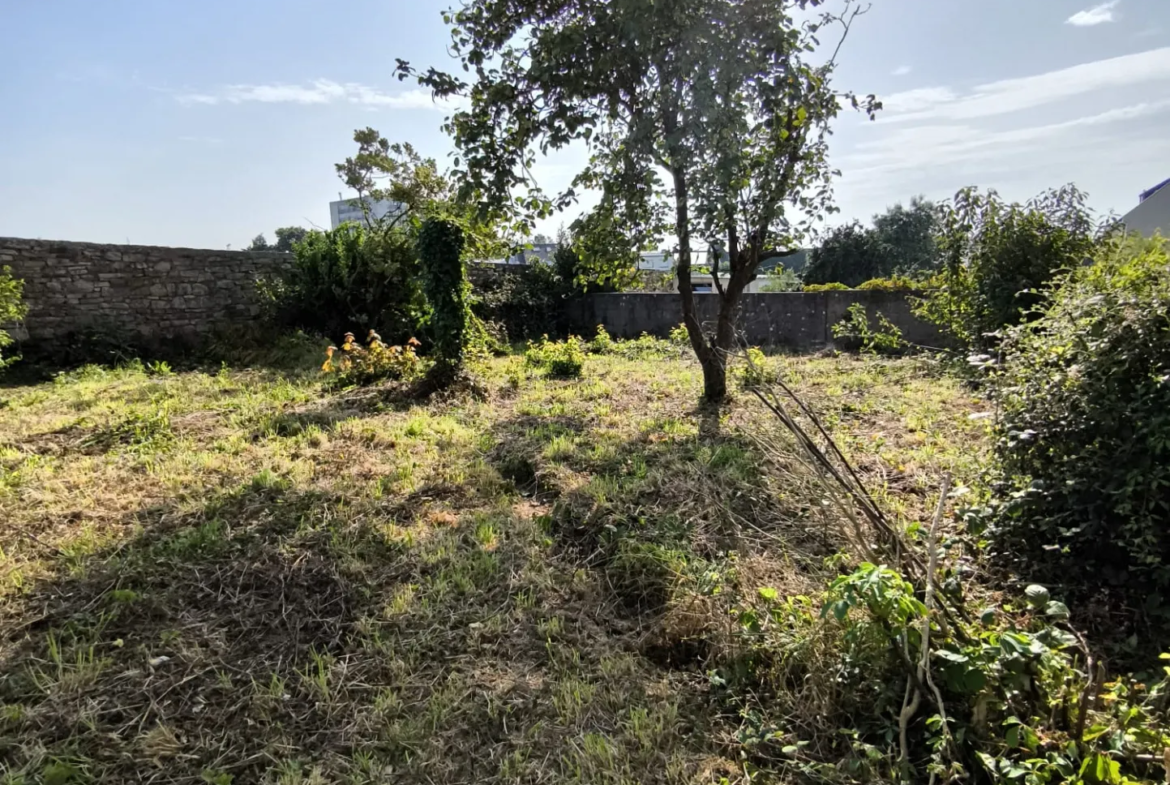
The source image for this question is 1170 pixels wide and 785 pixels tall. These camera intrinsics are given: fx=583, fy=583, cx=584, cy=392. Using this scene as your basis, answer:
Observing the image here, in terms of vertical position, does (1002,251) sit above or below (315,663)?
above

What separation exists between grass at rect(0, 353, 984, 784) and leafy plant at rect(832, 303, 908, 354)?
2.90 meters

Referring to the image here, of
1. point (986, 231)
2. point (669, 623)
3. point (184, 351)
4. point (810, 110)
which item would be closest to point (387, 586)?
point (669, 623)

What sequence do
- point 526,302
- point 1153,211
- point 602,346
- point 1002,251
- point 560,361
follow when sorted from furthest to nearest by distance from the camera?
1. point 526,302
2. point 1153,211
3. point 602,346
4. point 560,361
5. point 1002,251

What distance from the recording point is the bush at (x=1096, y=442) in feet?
6.24

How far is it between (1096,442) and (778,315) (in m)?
6.87

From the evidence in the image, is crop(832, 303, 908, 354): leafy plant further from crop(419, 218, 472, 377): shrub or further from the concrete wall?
crop(419, 218, 472, 377): shrub

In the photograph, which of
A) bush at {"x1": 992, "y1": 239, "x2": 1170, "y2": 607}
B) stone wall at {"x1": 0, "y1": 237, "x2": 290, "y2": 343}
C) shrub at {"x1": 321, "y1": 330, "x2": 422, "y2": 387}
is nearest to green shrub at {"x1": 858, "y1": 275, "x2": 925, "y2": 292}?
bush at {"x1": 992, "y1": 239, "x2": 1170, "y2": 607}

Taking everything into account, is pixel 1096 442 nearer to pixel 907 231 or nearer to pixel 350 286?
pixel 350 286

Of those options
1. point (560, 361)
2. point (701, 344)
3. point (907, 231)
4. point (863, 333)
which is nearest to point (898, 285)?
point (863, 333)

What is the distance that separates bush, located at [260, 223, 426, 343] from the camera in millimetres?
8641

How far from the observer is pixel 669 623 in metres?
2.15

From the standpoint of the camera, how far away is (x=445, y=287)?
5.79 m

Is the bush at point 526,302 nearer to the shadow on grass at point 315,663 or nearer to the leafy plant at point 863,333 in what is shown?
the leafy plant at point 863,333

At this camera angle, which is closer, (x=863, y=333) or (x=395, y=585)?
(x=395, y=585)
